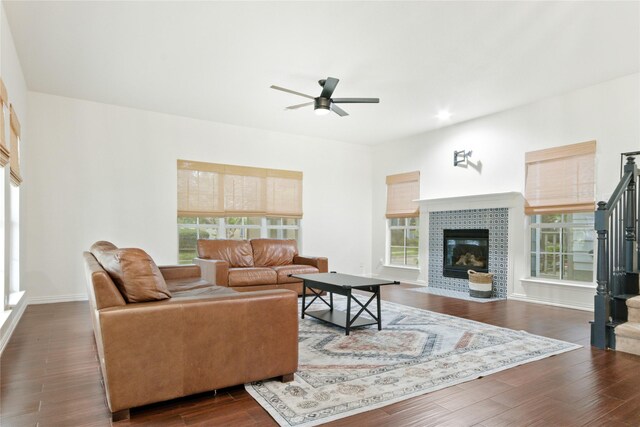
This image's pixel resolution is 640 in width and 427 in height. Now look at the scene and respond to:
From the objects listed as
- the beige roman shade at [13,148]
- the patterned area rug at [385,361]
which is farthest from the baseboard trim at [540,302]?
the beige roman shade at [13,148]

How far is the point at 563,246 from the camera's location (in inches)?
214

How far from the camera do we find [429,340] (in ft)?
11.5

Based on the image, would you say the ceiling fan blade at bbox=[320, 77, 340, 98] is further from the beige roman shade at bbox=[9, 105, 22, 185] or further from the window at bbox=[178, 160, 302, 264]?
the beige roman shade at bbox=[9, 105, 22, 185]

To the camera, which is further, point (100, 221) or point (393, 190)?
point (393, 190)

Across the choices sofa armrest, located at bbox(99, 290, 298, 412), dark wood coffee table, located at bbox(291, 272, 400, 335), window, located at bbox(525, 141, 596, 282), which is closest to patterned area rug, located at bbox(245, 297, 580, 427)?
dark wood coffee table, located at bbox(291, 272, 400, 335)

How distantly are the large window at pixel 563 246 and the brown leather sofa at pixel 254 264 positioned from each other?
313cm

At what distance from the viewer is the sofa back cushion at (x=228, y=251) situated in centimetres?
561

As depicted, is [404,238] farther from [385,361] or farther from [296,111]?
[385,361]

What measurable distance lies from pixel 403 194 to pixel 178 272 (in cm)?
472

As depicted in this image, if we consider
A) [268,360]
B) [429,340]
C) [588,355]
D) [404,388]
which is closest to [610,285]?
[588,355]

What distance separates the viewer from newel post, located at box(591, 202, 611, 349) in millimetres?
3354

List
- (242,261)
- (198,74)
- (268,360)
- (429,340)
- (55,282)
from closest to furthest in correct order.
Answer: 1. (268,360)
2. (429,340)
3. (198,74)
4. (55,282)
5. (242,261)

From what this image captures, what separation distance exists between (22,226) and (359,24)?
4692 millimetres

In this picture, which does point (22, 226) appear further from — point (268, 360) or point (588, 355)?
point (588, 355)
